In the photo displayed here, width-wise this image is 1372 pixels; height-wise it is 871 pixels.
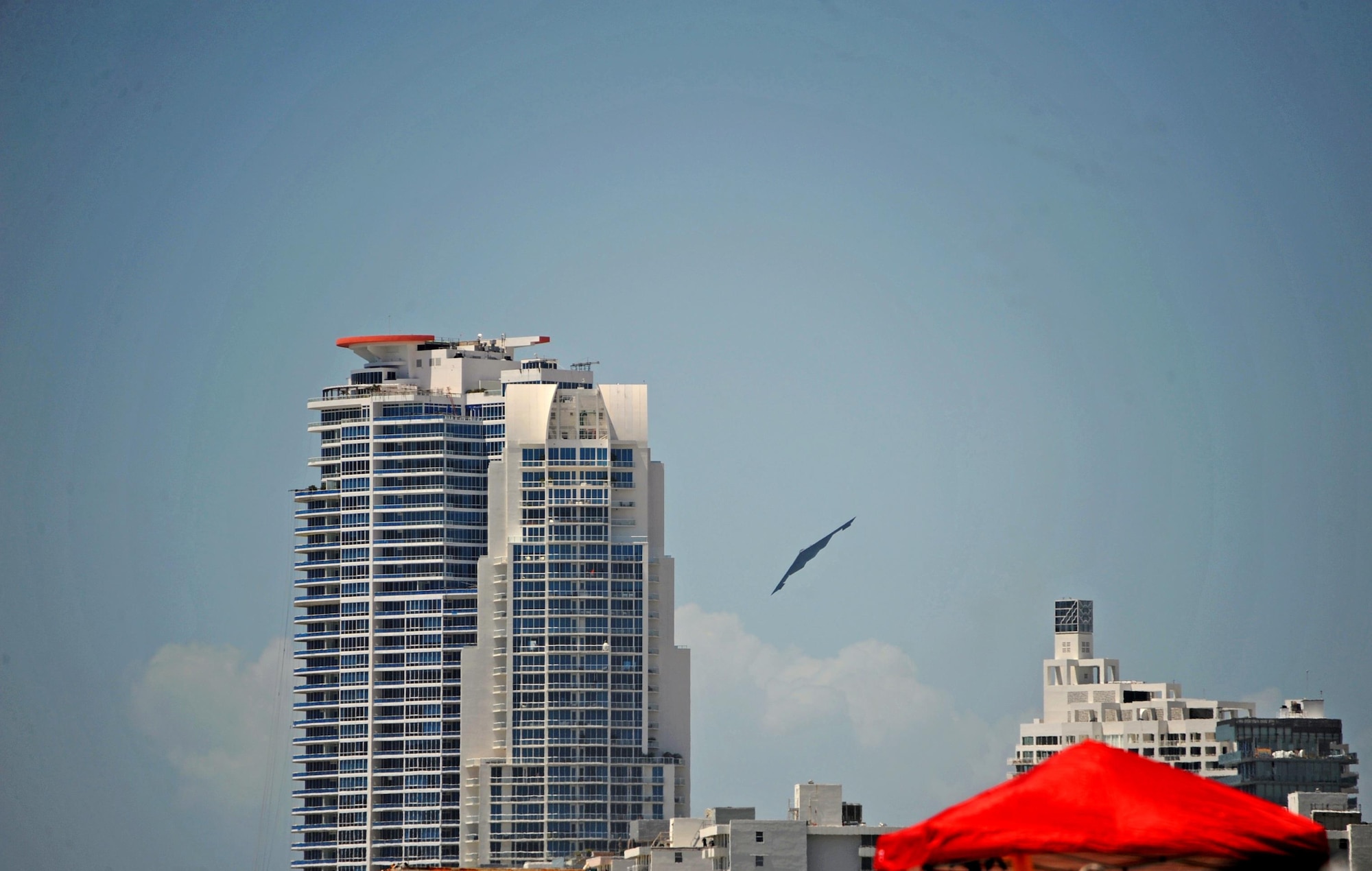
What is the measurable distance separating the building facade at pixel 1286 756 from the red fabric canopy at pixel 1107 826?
409 feet

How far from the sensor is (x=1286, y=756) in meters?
143

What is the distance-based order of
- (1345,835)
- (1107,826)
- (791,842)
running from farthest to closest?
(791,842) < (1345,835) < (1107,826)

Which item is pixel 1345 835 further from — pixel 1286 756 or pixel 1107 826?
pixel 1107 826

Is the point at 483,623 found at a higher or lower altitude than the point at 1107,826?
higher

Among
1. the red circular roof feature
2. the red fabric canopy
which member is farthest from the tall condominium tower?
the red fabric canopy

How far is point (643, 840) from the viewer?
415 ft

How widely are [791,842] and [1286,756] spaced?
58.4m

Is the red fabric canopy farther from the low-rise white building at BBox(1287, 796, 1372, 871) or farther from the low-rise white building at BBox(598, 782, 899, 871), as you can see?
the low-rise white building at BBox(598, 782, 899, 871)

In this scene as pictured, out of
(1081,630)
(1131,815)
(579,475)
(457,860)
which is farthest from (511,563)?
(1131,815)

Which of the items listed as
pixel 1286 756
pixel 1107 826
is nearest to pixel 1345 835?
pixel 1286 756

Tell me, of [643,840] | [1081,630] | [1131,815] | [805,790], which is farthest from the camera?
[1081,630]

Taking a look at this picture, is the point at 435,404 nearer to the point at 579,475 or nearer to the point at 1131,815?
the point at 579,475

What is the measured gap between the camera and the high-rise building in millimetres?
149875

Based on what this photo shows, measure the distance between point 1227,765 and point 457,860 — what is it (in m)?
44.2
